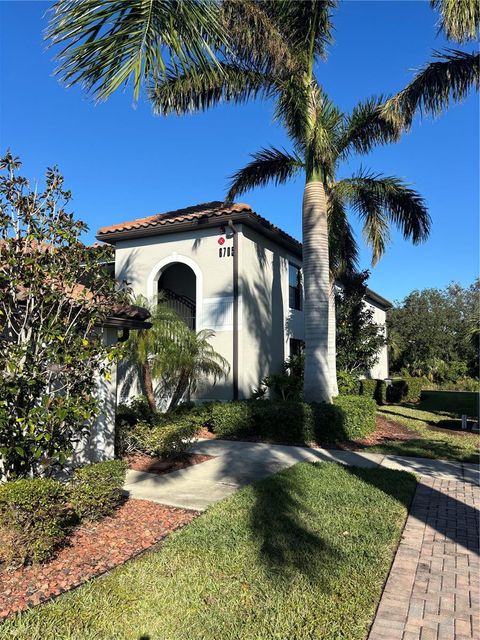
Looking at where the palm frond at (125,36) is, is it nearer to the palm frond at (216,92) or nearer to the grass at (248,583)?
the grass at (248,583)

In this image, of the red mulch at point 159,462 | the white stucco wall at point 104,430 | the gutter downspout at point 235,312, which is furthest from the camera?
Answer: the gutter downspout at point 235,312

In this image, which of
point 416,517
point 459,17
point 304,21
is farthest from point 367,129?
point 416,517

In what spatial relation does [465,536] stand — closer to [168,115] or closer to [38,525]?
[38,525]

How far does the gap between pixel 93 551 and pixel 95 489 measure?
0.65 m

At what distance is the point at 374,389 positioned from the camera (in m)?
19.6

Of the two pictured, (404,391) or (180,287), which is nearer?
(180,287)

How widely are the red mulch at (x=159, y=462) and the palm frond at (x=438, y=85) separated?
30.0 feet

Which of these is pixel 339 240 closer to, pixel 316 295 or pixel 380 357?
pixel 316 295

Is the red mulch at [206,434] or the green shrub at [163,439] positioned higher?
the green shrub at [163,439]

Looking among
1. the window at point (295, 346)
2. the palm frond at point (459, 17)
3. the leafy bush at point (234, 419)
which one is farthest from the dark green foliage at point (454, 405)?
the palm frond at point (459, 17)

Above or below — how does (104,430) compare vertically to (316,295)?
below

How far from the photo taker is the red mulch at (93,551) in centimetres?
347

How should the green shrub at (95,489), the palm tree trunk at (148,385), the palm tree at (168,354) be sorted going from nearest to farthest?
the green shrub at (95,489) < the palm tree at (168,354) < the palm tree trunk at (148,385)

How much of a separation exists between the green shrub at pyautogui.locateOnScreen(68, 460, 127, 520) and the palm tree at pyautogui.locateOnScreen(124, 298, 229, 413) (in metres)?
5.73
